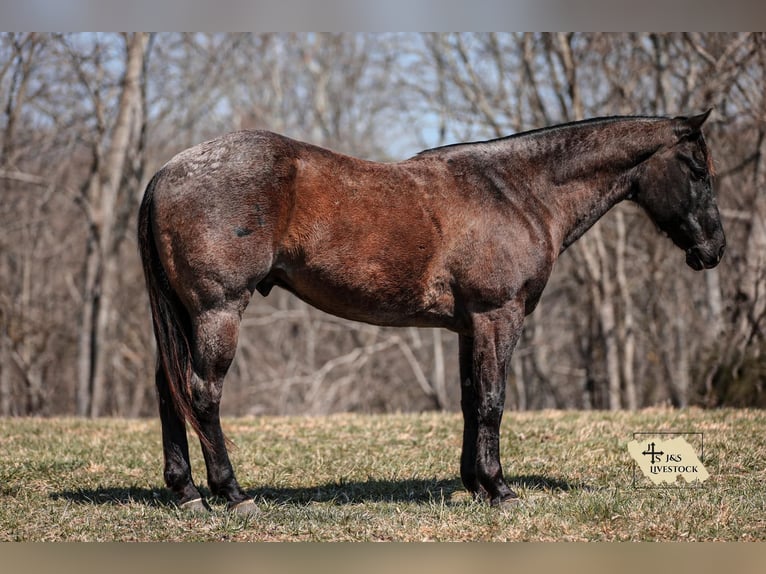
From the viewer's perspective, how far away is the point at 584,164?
18.1 feet

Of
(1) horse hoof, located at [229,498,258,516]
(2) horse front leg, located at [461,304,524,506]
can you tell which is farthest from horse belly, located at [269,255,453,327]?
(1) horse hoof, located at [229,498,258,516]

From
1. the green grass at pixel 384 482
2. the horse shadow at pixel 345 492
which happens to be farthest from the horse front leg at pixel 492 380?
the horse shadow at pixel 345 492

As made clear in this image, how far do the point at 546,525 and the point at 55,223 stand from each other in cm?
2095

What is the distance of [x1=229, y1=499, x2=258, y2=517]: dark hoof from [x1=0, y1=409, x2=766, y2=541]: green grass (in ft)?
0.24

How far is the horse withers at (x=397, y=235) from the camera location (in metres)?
4.74

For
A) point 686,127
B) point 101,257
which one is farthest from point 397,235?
point 101,257

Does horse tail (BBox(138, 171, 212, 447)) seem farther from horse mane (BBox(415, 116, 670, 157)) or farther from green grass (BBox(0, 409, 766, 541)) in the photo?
horse mane (BBox(415, 116, 670, 157))

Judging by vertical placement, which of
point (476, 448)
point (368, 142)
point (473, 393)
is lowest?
point (476, 448)

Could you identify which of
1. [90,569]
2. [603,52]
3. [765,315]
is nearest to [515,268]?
[90,569]

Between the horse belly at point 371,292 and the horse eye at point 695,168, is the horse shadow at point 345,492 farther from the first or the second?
the horse eye at point 695,168

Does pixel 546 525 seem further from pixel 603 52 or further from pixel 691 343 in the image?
pixel 691 343

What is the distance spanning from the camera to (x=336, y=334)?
896 inches

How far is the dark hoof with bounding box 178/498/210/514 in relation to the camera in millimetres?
4818

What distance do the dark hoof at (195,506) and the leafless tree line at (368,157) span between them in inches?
341
